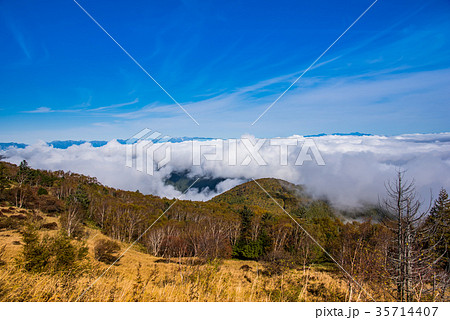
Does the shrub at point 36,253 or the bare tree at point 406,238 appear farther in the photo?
the shrub at point 36,253

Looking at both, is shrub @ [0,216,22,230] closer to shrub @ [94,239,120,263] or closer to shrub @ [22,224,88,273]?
shrub @ [94,239,120,263]

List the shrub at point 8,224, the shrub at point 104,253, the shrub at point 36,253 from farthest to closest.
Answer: the shrub at point 8,224 < the shrub at point 104,253 < the shrub at point 36,253

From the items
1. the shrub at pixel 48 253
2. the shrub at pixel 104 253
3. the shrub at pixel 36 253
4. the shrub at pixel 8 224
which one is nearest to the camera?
the shrub at pixel 36 253

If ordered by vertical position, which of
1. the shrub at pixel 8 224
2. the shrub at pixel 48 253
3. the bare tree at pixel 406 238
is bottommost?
the shrub at pixel 8 224

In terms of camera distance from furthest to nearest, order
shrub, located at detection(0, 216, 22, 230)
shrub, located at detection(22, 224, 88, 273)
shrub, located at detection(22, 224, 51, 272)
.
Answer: shrub, located at detection(0, 216, 22, 230)
shrub, located at detection(22, 224, 88, 273)
shrub, located at detection(22, 224, 51, 272)

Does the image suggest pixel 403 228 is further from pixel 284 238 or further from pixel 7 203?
pixel 7 203

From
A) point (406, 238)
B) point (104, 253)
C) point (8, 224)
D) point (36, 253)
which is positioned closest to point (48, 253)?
point (36, 253)

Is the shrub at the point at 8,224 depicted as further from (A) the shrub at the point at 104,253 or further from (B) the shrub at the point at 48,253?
(B) the shrub at the point at 48,253

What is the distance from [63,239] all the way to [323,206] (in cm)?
21069

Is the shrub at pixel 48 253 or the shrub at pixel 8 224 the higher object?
the shrub at pixel 48 253

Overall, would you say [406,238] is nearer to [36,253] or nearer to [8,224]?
[36,253]

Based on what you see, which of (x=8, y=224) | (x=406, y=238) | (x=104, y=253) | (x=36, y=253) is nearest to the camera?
(x=406, y=238)

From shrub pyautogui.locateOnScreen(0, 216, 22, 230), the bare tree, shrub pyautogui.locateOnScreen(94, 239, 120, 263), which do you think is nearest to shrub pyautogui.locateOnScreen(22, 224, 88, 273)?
shrub pyautogui.locateOnScreen(94, 239, 120, 263)

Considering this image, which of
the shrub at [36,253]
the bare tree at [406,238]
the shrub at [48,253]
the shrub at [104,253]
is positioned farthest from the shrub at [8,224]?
the bare tree at [406,238]
